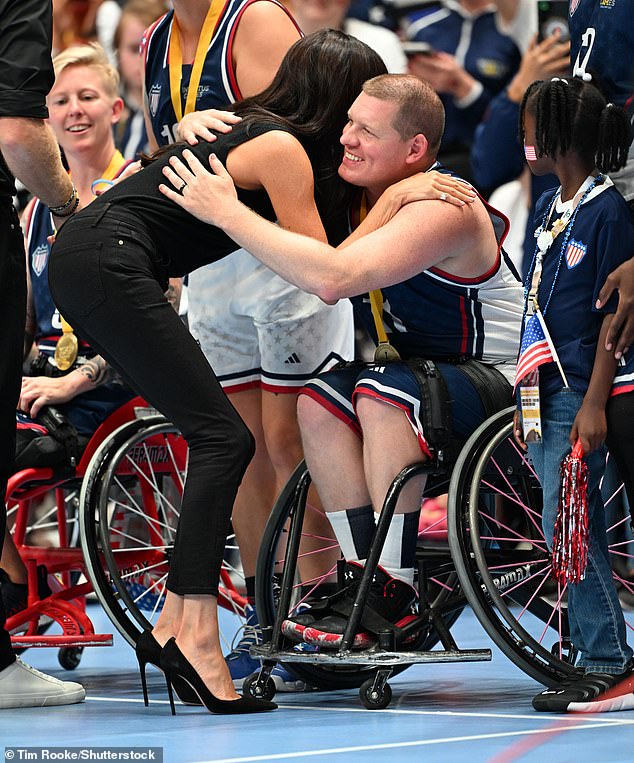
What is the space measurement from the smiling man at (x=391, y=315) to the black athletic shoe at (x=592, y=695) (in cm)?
35

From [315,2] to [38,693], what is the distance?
144 inches

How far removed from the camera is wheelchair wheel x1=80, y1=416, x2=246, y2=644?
3438 mm

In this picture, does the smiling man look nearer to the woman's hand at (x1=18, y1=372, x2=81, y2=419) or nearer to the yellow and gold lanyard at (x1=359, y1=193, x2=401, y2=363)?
the yellow and gold lanyard at (x1=359, y1=193, x2=401, y2=363)

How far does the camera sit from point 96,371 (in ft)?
12.3

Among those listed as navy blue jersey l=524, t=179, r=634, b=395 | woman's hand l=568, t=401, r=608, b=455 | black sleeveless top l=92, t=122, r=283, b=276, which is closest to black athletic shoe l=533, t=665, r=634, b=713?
woman's hand l=568, t=401, r=608, b=455

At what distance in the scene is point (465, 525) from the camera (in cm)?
274

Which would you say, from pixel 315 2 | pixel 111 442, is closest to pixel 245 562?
pixel 111 442

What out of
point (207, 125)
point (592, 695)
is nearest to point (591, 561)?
point (592, 695)

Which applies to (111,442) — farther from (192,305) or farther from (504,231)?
(504,231)

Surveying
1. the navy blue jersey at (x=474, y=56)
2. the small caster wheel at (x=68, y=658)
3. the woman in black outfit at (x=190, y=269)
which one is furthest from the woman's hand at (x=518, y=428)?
the navy blue jersey at (x=474, y=56)

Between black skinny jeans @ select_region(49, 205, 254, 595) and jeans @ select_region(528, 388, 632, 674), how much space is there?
0.60 meters

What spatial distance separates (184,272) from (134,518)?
1.15 m

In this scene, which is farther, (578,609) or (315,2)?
(315,2)

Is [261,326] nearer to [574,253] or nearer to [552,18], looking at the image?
[574,253]
